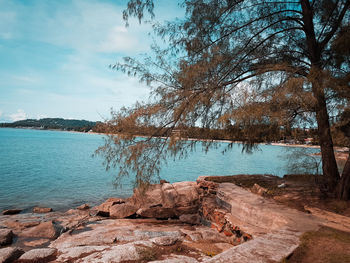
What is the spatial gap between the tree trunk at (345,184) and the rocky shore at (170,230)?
46.5 inches

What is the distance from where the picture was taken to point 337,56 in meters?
4.66

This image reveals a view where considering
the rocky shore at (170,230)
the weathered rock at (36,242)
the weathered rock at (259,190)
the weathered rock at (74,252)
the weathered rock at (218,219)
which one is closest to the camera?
the rocky shore at (170,230)

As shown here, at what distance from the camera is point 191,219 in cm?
618

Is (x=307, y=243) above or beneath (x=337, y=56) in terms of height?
beneath

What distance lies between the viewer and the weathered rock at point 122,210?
6719mm

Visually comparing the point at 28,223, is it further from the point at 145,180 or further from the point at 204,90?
the point at 204,90

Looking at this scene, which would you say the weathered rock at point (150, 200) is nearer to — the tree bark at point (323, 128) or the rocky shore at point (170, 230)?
the rocky shore at point (170, 230)

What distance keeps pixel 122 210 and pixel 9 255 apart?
3.33 meters

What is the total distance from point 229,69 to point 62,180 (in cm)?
1191

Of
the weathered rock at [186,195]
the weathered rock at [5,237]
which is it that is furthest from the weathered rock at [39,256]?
the weathered rock at [186,195]

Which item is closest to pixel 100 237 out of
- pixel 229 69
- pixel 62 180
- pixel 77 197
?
pixel 229 69

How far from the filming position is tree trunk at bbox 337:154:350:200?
4184 millimetres

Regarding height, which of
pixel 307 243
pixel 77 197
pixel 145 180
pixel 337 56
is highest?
pixel 337 56

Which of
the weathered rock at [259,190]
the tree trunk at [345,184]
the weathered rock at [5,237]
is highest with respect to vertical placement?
the tree trunk at [345,184]
